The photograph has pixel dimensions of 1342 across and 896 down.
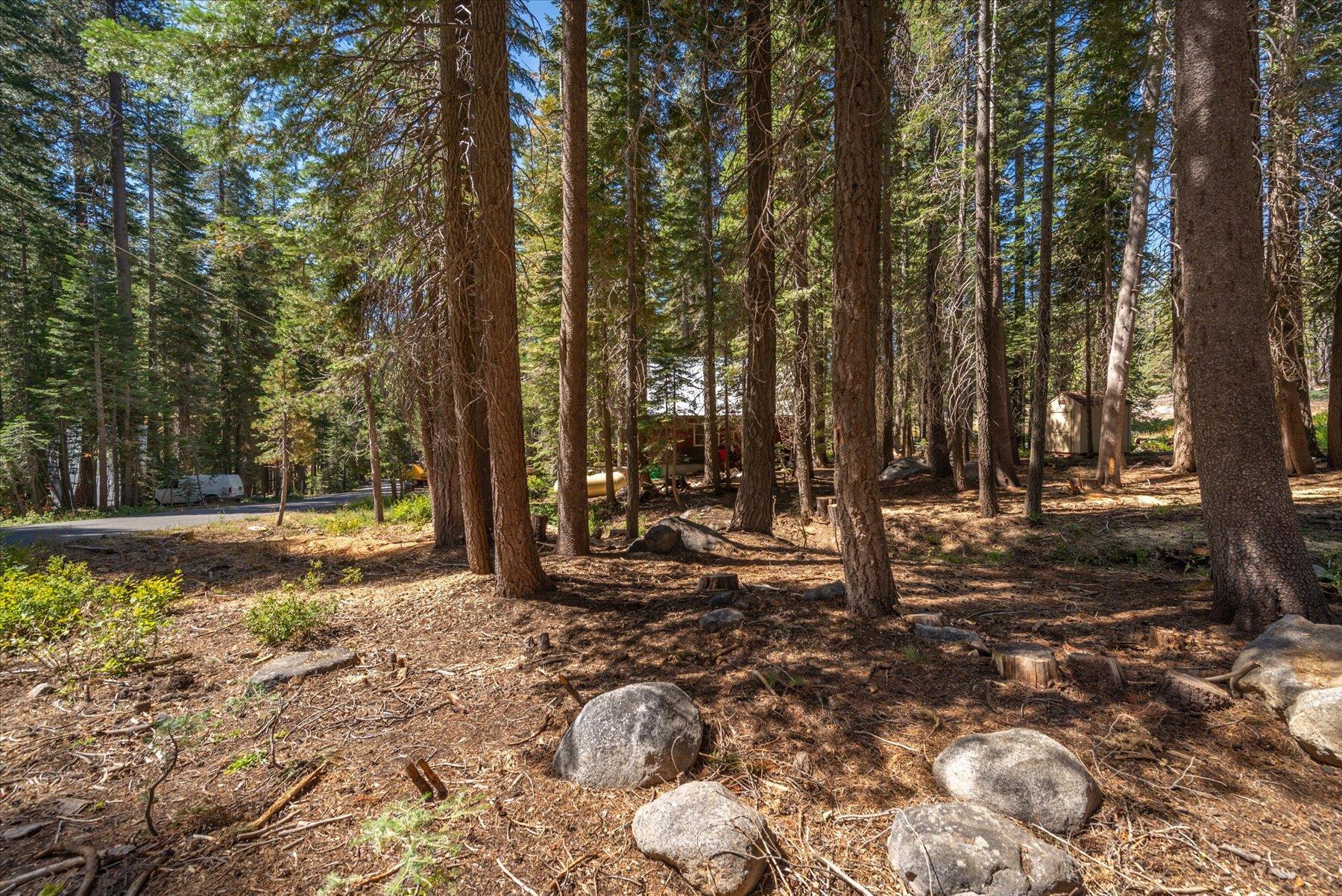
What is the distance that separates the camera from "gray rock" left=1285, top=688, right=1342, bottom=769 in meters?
2.68

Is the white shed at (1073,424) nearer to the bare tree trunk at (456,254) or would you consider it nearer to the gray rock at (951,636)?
the gray rock at (951,636)

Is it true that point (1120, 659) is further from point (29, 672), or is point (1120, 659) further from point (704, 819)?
point (29, 672)

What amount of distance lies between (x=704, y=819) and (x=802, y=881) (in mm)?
457

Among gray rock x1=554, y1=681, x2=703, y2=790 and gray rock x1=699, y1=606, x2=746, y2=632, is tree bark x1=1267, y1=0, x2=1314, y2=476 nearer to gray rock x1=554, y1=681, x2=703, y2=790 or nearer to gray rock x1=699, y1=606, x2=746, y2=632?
gray rock x1=699, y1=606, x2=746, y2=632

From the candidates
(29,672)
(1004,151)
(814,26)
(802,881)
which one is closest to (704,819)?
(802,881)

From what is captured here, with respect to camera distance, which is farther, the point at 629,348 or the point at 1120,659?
the point at 629,348

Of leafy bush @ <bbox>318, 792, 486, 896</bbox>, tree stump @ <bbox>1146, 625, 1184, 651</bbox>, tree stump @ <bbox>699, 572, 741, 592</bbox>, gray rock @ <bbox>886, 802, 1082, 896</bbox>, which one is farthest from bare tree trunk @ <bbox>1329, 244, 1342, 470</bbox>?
leafy bush @ <bbox>318, 792, 486, 896</bbox>

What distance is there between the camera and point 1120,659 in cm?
389

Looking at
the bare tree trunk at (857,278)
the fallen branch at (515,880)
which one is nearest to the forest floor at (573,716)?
the fallen branch at (515,880)

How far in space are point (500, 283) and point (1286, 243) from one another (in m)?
12.3

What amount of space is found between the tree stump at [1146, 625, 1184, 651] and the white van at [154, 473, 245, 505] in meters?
33.1

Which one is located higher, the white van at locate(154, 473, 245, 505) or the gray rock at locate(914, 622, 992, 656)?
the white van at locate(154, 473, 245, 505)

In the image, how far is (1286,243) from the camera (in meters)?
8.62

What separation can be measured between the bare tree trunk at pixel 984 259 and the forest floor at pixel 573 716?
380 centimetres
